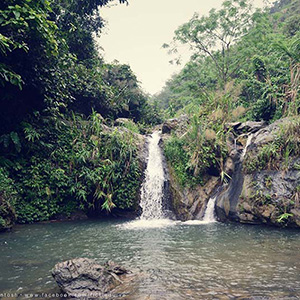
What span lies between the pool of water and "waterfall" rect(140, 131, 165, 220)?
5.22 feet

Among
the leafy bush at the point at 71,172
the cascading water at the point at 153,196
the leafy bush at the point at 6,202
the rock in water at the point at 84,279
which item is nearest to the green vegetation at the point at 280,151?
the cascading water at the point at 153,196

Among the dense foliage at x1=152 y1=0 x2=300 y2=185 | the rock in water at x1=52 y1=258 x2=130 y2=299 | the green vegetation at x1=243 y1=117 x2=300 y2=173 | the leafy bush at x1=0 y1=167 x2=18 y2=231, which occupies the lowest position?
the rock in water at x1=52 y1=258 x2=130 y2=299

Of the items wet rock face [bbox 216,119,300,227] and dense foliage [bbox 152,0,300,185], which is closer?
wet rock face [bbox 216,119,300,227]

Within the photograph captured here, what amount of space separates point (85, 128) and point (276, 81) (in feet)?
33.9

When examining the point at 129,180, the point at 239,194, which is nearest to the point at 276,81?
the point at 239,194

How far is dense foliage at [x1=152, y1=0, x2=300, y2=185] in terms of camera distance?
11945mm

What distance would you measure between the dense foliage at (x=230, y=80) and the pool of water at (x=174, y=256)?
3612mm

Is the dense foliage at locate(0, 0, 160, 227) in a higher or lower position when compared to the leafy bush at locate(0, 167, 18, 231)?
higher

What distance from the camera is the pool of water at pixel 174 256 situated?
4.31 meters

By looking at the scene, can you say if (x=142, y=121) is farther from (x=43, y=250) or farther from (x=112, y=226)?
(x=43, y=250)

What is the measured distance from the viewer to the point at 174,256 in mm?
6078

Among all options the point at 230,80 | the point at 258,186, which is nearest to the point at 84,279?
the point at 258,186

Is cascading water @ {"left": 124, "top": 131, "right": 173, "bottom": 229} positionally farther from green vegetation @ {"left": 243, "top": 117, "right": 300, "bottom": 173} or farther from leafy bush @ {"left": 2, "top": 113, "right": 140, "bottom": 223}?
green vegetation @ {"left": 243, "top": 117, "right": 300, "bottom": 173}

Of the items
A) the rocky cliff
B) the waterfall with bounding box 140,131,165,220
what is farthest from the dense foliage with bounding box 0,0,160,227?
the rocky cliff
